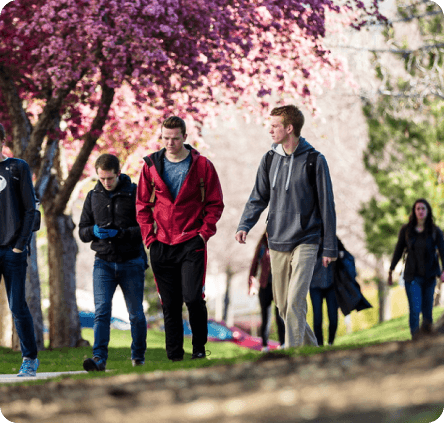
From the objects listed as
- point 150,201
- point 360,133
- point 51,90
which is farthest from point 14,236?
point 360,133

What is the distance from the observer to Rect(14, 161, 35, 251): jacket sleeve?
6.85m

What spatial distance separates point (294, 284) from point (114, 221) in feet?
5.83

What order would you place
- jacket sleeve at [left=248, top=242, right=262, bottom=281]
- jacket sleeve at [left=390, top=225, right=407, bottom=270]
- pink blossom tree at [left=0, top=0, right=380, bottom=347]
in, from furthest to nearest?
pink blossom tree at [left=0, top=0, right=380, bottom=347] → jacket sleeve at [left=390, top=225, right=407, bottom=270] → jacket sleeve at [left=248, top=242, right=262, bottom=281]

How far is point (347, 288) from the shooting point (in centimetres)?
1100

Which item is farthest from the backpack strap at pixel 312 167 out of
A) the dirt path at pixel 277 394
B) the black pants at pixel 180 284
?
the dirt path at pixel 277 394

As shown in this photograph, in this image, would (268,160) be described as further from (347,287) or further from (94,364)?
(347,287)

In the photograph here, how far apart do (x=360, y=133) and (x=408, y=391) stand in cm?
3094

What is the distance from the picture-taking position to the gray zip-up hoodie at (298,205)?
22.2 feet

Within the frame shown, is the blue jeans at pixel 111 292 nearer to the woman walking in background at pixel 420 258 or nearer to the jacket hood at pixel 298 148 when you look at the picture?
the jacket hood at pixel 298 148

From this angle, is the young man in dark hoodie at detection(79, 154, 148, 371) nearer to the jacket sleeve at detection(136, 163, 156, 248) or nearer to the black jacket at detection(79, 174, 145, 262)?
the black jacket at detection(79, 174, 145, 262)

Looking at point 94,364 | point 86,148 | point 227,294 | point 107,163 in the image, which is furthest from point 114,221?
point 227,294

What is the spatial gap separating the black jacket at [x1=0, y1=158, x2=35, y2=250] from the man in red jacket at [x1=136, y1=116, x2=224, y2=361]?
0.95 m

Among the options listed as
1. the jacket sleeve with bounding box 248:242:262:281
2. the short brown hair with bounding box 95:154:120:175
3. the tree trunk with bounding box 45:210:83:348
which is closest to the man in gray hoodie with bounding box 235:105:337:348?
the short brown hair with bounding box 95:154:120:175

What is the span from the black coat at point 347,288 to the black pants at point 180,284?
411 centimetres
